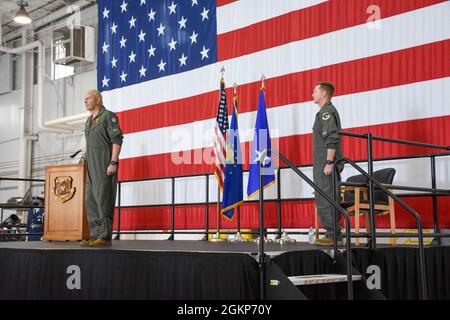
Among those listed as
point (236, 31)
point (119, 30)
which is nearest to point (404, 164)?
point (236, 31)

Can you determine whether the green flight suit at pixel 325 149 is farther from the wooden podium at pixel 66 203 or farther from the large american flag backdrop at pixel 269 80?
the wooden podium at pixel 66 203

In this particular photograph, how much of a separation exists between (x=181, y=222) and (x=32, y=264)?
10.1 feet

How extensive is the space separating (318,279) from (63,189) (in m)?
3.64

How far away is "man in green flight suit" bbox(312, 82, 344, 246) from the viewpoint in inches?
170

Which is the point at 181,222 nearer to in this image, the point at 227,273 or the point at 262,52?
the point at 262,52

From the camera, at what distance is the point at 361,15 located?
5871 mm

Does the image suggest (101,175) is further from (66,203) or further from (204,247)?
(66,203)

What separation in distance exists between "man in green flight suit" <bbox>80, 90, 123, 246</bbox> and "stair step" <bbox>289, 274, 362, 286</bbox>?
6.82 feet

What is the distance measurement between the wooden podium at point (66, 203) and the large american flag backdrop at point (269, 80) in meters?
1.63

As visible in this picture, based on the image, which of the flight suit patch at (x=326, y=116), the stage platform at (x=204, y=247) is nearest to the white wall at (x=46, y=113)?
the stage platform at (x=204, y=247)

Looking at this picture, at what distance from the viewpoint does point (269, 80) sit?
6574 millimetres

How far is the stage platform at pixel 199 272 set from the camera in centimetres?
335

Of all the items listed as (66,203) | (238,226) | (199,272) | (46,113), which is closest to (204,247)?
(199,272)
